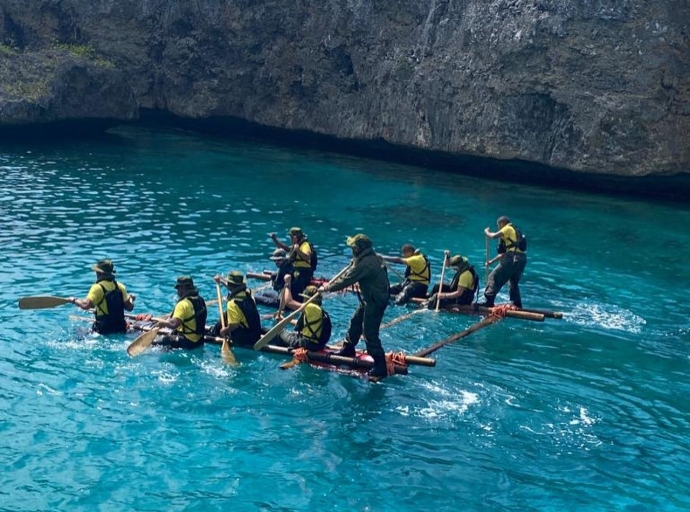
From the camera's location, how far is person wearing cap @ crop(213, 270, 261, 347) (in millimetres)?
20031

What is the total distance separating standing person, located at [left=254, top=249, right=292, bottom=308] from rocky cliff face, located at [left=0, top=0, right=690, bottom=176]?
71.9 ft

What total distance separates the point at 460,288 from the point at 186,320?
8133 mm

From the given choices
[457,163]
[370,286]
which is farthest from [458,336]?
[457,163]

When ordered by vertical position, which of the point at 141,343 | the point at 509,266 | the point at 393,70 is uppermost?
the point at 393,70

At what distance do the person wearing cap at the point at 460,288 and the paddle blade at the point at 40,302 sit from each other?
32.6ft

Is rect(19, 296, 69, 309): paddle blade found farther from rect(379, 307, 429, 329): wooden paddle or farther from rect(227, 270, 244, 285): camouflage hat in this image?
rect(379, 307, 429, 329): wooden paddle

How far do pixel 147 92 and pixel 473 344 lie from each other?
4202cm

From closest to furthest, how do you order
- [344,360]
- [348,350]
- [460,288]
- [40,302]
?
[344,360] < [348,350] < [40,302] < [460,288]

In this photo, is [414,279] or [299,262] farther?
[414,279]

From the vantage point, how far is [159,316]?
22.9 meters

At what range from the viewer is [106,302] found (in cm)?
2092

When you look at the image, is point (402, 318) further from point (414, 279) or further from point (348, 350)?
point (348, 350)

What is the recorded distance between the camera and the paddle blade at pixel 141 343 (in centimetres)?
1952

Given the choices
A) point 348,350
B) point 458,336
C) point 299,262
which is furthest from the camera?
point 299,262
